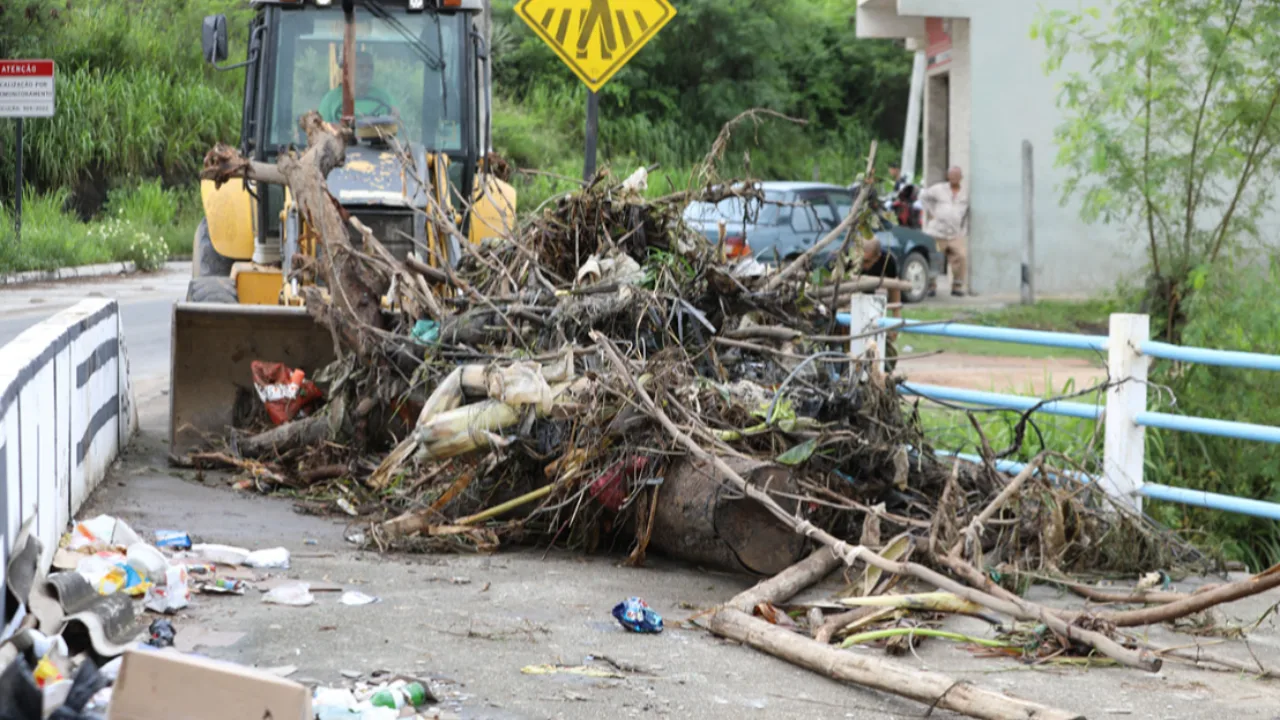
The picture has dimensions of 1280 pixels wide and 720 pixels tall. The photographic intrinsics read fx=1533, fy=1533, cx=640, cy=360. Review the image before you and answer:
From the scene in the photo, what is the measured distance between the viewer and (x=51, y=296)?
63.2 feet

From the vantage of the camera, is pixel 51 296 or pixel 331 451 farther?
pixel 51 296

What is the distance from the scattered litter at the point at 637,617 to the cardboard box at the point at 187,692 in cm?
183

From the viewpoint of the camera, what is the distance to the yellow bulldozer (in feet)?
32.0

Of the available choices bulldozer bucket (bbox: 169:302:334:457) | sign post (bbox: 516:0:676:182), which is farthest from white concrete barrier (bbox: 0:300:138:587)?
sign post (bbox: 516:0:676:182)

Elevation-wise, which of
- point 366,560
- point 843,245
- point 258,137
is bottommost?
point 366,560

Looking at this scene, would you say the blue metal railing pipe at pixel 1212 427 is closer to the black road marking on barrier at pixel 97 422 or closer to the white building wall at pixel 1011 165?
the black road marking on barrier at pixel 97 422

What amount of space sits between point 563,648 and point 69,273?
1984cm

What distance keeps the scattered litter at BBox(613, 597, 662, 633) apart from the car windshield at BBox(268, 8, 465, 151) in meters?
6.02

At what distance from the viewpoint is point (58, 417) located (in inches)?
253

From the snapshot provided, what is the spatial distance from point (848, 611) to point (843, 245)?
3.06 metres

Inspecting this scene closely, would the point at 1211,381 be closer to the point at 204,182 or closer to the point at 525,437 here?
the point at 525,437

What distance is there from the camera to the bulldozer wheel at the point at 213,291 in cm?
995

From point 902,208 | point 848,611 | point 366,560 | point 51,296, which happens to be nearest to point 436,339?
point 366,560

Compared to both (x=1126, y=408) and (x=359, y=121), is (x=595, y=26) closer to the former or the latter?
(x=359, y=121)
